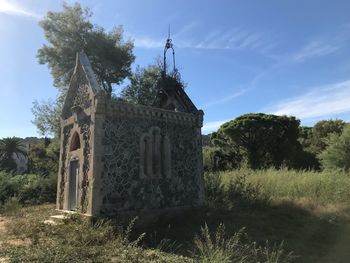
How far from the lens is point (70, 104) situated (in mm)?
15266

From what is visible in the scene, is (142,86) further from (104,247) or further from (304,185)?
(104,247)

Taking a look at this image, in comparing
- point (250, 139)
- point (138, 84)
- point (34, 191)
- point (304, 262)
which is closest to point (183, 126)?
point (304, 262)

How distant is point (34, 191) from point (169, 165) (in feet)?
35.3

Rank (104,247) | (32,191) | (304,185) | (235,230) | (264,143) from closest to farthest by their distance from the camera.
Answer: (104,247), (235,230), (304,185), (32,191), (264,143)

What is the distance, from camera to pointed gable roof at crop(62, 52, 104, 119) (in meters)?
13.4

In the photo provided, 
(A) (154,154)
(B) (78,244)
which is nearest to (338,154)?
(A) (154,154)

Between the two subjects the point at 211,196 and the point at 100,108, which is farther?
the point at 211,196

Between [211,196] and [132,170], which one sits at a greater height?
[132,170]

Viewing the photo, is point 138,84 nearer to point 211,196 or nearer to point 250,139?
point 250,139

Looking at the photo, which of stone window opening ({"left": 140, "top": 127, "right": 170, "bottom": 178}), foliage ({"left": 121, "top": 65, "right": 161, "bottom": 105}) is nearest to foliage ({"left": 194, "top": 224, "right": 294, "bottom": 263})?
stone window opening ({"left": 140, "top": 127, "right": 170, "bottom": 178})

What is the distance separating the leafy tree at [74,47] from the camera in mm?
28156

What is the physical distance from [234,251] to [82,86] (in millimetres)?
8480

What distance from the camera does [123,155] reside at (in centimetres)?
1293

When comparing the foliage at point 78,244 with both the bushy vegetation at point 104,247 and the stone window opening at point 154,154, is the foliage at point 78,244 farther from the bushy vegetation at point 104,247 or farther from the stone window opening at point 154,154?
the stone window opening at point 154,154
